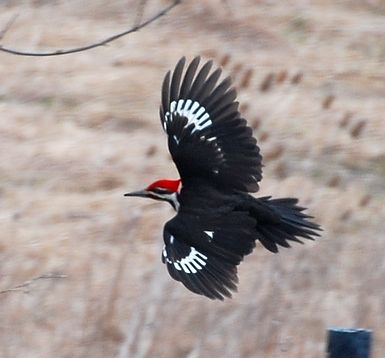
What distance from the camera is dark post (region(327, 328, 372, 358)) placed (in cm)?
468

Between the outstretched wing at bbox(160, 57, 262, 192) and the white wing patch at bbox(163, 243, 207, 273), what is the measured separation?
32 centimetres

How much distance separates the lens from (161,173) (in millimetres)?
10219

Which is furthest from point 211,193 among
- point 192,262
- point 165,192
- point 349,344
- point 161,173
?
point 161,173

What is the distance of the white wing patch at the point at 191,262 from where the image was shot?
243 inches

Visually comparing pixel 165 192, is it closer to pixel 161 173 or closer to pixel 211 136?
pixel 211 136

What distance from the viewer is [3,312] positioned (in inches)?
329

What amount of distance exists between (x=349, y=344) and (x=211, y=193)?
1664 millimetres

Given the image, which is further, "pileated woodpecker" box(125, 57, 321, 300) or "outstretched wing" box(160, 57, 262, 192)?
"outstretched wing" box(160, 57, 262, 192)

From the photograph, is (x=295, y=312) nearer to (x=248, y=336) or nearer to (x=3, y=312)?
(x=248, y=336)

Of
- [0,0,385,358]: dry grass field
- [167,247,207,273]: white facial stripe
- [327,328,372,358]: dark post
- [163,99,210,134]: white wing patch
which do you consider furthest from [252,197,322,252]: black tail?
[327,328,372,358]: dark post

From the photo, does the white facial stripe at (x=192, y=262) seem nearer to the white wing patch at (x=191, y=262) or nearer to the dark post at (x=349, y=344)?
the white wing patch at (x=191, y=262)

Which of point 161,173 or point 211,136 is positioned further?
point 161,173

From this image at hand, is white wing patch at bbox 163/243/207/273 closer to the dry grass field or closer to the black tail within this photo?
the black tail

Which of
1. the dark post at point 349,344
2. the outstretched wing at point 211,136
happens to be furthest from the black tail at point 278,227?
the dark post at point 349,344
